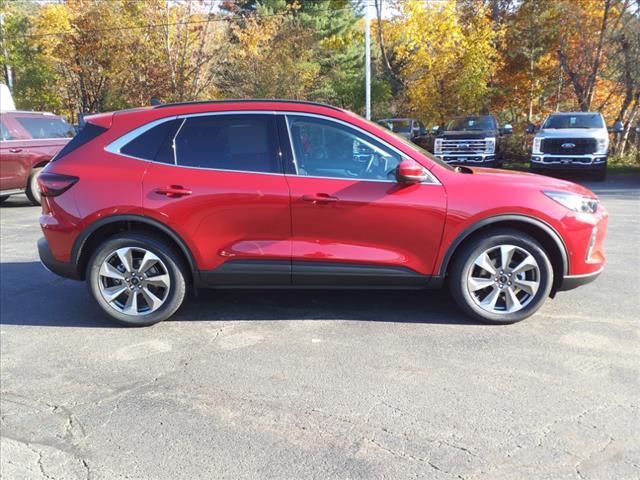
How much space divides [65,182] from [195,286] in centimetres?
135

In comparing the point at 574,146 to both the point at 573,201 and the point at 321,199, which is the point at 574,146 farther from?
the point at 321,199

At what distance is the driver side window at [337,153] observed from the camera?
13.8 ft

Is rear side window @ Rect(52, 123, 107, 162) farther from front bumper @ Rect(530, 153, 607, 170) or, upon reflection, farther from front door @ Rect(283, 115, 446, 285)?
front bumper @ Rect(530, 153, 607, 170)

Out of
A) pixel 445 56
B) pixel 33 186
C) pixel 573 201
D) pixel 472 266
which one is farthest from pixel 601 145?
pixel 33 186

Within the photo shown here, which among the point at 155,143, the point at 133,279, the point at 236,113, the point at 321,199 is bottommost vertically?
the point at 133,279

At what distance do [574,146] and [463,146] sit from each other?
122 inches

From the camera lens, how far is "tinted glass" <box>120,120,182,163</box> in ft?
14.3

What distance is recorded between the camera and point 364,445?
2.80 m

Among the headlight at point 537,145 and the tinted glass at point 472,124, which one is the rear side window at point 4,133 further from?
the headlight at point 537,145

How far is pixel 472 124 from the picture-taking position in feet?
57.3

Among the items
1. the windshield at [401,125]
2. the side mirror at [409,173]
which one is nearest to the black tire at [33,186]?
the side mirror at [409,173]

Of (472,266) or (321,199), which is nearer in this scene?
(321,199)

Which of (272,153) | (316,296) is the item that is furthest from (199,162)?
(316,296)

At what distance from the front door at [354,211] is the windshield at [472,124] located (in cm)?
1388
